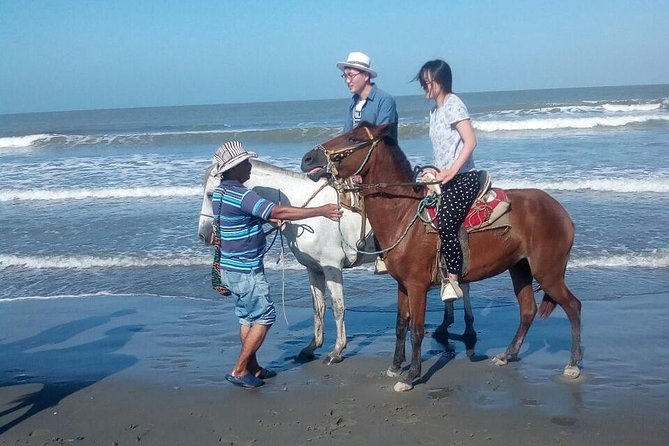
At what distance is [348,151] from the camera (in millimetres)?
5004

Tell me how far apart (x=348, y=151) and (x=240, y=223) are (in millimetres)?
1040

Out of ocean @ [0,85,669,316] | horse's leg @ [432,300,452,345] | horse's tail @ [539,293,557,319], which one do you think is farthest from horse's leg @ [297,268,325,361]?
horse's tail @ [539,293,557,319]

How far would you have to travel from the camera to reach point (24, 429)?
4.89m

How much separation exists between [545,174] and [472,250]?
39.4ft

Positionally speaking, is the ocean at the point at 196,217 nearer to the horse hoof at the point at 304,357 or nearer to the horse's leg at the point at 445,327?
the horse hoof at the point at 304,357

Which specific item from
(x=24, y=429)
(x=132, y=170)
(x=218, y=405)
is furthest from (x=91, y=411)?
(x=132, y=170)

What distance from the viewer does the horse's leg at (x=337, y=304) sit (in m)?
6.00

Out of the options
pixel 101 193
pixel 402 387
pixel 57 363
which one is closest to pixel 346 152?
pixel 402 387

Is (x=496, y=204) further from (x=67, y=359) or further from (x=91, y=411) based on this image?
(x=67, y=359)

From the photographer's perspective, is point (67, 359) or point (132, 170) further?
point (132, 170)

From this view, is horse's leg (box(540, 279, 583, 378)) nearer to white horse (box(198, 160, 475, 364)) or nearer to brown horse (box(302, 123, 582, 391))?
brown horse (box(302, 123, 582, 391))

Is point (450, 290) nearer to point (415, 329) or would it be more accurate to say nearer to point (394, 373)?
point (415, 329)

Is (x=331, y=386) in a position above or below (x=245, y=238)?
below

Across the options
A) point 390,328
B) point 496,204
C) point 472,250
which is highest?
point 496,204
